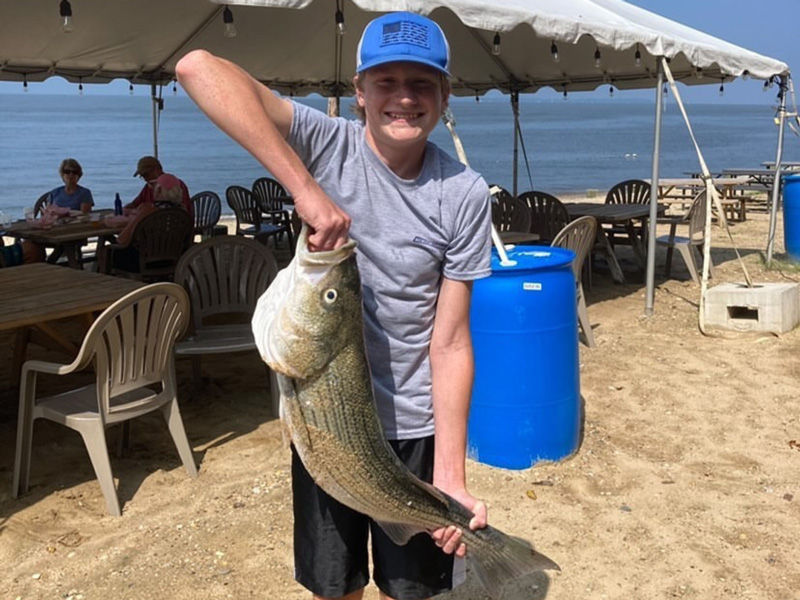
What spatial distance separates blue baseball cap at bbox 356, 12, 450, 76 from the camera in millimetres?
1685

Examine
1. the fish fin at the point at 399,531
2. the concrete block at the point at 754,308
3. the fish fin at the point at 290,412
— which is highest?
the fish fin at the point at 290,412

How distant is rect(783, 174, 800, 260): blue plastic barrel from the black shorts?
9688mm

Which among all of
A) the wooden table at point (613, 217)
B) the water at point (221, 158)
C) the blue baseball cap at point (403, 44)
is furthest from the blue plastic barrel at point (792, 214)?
the water at point (221, 158)

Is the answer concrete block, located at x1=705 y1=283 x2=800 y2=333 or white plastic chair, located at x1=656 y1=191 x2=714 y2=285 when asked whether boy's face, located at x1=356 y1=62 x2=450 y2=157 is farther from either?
white plastic chair, located at x1=656 y1=191 x2=714 y2=285

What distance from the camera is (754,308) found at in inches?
278

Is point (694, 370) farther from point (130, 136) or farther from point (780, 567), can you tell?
point (130, 136)

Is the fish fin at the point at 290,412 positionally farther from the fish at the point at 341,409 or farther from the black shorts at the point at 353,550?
the black shorts at the point at 353,550

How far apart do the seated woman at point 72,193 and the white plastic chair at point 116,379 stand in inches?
203

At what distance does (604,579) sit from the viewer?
131 inches

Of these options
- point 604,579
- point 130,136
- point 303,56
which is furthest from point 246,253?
point 130,136

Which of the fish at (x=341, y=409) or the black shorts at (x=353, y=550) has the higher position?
the fish at (x=341, y=409)

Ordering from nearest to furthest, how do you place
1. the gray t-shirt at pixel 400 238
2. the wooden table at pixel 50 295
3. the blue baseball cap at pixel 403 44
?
the blue baseball cap at pixel 403 44 < the gray t-shirt at pixel 400 238 < the wooden table at pixel 50 295

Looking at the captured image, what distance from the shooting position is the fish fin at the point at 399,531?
190 centimetres

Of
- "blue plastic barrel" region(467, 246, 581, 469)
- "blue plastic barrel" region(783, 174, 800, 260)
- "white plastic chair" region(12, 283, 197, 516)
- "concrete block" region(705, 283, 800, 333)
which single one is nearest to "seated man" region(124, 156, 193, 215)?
"white plastic chair" region(12, 283, 197, 516)
